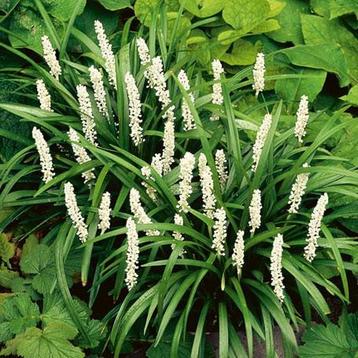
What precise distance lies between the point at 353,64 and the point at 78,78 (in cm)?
175

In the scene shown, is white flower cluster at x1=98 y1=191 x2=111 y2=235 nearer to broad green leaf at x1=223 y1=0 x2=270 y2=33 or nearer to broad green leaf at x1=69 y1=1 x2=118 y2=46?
broad green leaf at x1=69 y1=1 x2=118 y2=46

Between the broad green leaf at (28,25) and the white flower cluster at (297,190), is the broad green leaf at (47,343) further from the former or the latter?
the broad green leaf at (28,25)

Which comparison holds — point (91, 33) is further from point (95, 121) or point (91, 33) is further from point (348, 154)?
point (348, 154)

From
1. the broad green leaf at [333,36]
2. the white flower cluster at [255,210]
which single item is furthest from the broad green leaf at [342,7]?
the white flower cluster at [255,210]

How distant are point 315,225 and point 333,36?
201 cm

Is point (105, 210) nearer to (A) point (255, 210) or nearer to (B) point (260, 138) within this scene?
(A) point (255, 210)

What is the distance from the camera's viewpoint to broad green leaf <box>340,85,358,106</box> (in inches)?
174

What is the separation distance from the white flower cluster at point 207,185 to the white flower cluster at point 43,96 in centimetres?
87

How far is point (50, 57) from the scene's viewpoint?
3.75 m

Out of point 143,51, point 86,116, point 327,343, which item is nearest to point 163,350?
point 327,343

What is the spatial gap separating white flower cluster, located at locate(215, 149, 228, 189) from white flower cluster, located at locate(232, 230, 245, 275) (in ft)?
1.34

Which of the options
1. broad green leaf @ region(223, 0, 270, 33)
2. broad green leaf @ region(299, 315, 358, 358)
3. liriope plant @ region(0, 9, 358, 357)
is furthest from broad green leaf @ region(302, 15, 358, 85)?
broad green leaf @ region(299, 315, 358, 358)

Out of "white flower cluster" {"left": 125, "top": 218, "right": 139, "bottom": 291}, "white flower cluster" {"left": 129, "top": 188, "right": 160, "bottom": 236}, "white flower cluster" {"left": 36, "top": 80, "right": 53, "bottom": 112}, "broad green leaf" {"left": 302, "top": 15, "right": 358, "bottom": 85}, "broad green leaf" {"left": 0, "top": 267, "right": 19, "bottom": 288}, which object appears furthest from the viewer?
"broad green leaf" {"left": 302, "top": 15, "right": 358, "bottom": 85}

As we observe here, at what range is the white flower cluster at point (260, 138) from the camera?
10.9 ft
